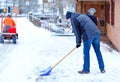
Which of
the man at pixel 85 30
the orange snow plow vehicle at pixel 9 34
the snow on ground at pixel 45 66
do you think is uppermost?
the man at pixel 85 30

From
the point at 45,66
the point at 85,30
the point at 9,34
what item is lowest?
the point at 45,66

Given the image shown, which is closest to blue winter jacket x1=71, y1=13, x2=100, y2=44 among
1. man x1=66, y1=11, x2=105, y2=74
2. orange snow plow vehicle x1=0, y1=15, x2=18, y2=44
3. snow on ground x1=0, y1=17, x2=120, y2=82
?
man x1=66, y1=11, x2=105, y2=74

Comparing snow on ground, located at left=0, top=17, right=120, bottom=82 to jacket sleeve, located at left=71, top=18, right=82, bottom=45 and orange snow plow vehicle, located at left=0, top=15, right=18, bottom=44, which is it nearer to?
jacket sleeve, located at left=71, top=18, right=82, bottom=45

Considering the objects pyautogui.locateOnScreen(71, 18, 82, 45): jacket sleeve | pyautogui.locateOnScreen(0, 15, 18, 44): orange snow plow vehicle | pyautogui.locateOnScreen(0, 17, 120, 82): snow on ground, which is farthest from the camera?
pyautogui.locateOnScreen(0, 15, 18, 44): orange snow plow vehicle

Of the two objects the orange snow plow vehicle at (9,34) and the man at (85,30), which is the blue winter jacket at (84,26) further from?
the orange snow plow vehicle at (9,34)

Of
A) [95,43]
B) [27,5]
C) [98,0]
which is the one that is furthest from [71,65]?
[27,5]

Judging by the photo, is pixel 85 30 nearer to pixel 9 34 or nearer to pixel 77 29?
pixel 77 29

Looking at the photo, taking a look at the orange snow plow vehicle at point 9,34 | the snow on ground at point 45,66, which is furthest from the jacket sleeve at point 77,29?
the orange snow plow vehicle at point 9,34

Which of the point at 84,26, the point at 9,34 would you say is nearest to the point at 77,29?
the point at 84,26

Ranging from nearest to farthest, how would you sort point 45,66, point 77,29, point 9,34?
1. point 77,29
2. point 45,66
3. point 9,34

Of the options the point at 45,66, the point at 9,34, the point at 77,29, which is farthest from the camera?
the point at 9,34

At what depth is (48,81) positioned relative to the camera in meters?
10.5

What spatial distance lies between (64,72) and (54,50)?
641 centimetres

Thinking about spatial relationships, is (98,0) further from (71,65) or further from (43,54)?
(71,65)
